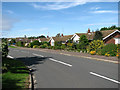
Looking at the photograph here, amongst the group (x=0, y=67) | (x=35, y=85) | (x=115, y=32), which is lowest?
(x=35, y=85)

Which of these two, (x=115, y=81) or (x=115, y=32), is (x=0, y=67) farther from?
(x=115, y=32)

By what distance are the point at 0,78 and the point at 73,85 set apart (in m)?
4.30

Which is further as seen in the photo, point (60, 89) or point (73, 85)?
point (73, 85)

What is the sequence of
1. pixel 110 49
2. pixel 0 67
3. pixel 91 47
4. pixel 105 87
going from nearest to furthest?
pixel 105 87 < pixel 0 67 < pixel 110 49 < pixel 91 47

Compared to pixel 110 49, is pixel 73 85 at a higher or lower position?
lower

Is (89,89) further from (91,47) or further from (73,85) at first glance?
(91,47)

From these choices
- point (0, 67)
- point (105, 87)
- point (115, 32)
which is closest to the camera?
point (105, 87)

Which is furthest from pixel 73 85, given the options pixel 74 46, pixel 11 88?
pixel 74 46

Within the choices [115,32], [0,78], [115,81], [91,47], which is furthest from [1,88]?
[115,32]

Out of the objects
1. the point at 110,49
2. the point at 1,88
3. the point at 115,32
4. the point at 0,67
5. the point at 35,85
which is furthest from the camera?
the point at 115,32

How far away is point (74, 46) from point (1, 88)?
2516cm

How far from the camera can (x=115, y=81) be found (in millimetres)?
7258

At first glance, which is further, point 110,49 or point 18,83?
point 110,49

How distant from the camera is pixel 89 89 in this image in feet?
20.0
